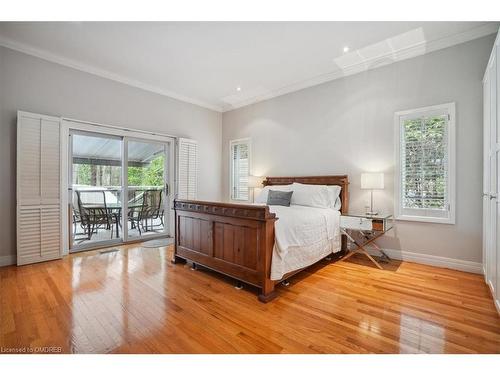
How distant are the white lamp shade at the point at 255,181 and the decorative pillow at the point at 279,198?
118cm

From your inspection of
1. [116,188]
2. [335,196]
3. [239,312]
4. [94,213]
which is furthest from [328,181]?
[94,213]

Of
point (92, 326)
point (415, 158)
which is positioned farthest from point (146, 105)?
point (415, 158)

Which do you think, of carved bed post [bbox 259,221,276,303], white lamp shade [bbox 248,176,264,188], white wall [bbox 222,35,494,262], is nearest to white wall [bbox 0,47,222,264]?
white lamp shade [bbox 248,176,264,188]

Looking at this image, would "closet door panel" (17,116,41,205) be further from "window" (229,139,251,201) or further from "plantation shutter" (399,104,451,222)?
"plantation shutter" (399,104,451,222)

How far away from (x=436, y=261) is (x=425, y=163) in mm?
1321

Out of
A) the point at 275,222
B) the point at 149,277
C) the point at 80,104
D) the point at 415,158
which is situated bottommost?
the point at 149,277

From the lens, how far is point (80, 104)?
156 inches

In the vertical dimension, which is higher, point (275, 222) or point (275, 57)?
point (275, 57)

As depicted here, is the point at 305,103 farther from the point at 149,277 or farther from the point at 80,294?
the point at 80,294

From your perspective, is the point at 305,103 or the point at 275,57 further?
the point at 305,103

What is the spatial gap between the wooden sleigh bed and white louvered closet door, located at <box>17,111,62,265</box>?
1.76 metres

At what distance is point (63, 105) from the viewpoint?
3.79 m
